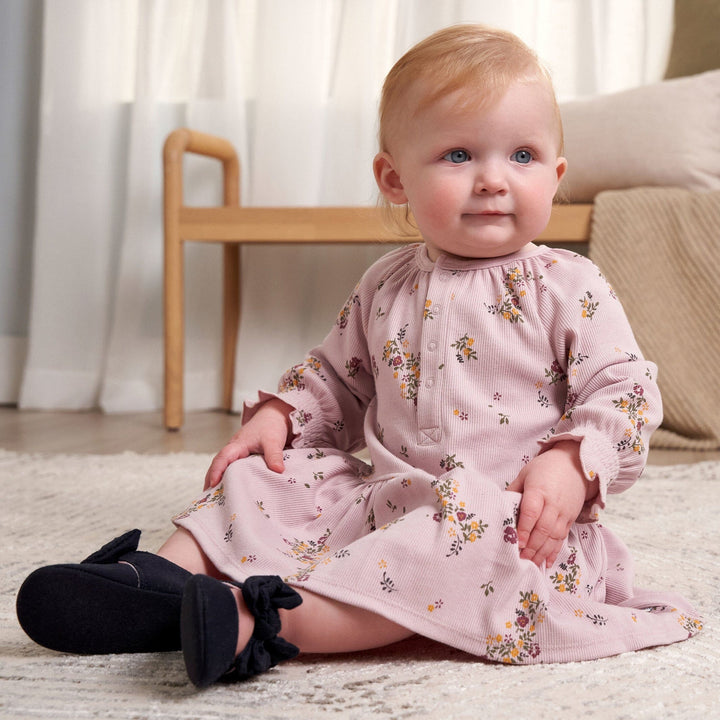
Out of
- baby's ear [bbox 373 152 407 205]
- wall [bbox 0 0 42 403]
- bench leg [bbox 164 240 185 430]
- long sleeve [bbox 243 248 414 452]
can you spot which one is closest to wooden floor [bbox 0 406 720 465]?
bench leg [bbox 164 240 185 430]

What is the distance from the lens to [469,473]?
2.03 feet

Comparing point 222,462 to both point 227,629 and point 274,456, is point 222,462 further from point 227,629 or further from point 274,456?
point 227,629

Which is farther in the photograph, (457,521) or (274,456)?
(274,456)

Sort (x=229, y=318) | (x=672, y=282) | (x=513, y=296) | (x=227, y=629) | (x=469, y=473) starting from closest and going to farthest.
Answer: (x=227, y=629) → (x=469, y=473) → (x=513, y=296) → (x=672, y=282) → (x=229, y=318)

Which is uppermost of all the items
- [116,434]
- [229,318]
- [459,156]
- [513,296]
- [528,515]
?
[459,156]

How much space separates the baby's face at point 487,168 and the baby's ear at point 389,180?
59 millimetres

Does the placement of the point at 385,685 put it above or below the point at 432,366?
below

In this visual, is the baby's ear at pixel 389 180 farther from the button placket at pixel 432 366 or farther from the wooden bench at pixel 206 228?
the wooden bench at pixel 206 228

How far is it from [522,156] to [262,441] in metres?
0.30

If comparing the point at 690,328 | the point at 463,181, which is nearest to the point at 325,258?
the point at 690,328

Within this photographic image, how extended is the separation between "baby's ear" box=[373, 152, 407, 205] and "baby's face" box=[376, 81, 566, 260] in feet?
0.19

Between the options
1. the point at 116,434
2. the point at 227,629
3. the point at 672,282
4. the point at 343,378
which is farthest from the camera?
the point at 116,434

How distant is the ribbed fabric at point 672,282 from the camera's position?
1516mm

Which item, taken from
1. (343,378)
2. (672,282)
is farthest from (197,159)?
A: (343,378)
